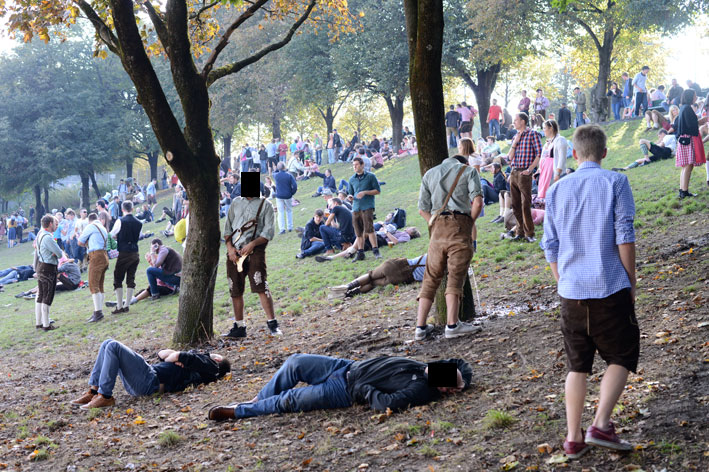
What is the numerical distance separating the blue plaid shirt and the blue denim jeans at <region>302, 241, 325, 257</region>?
13199 millimetres

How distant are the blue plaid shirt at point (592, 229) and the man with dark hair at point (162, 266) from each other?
1245cm

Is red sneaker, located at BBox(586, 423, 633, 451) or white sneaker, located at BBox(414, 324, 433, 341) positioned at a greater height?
red sneaker, located at BBox(586, 423, 633, 451)

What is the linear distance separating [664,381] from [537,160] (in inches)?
288

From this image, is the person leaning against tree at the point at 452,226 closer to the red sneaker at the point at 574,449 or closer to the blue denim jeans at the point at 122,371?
the blue denim jeans at the point at 122,371

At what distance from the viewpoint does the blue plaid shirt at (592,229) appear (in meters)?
3.95

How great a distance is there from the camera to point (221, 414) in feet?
20.5

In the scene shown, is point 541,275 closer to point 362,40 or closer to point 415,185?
point 415,185

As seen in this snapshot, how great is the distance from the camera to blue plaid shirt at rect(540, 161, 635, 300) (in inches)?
156

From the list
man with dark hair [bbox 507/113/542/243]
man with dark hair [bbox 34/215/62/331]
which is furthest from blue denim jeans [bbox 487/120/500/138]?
man with dark hair [bbox 34/215/62/331]

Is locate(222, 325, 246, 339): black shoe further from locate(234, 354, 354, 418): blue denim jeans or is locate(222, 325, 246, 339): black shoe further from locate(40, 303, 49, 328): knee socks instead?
locate(40, 303, 49, 328): knee socks

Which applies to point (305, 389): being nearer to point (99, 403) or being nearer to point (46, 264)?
point (99, 403)

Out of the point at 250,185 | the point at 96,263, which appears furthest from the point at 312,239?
the point at 250,185

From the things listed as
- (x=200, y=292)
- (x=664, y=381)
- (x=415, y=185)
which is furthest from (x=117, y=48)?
(x=415, y=185)

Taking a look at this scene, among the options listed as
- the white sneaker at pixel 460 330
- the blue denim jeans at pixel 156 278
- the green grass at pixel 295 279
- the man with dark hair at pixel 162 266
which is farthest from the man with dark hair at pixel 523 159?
the blue denim jeans at pixel 156 278
